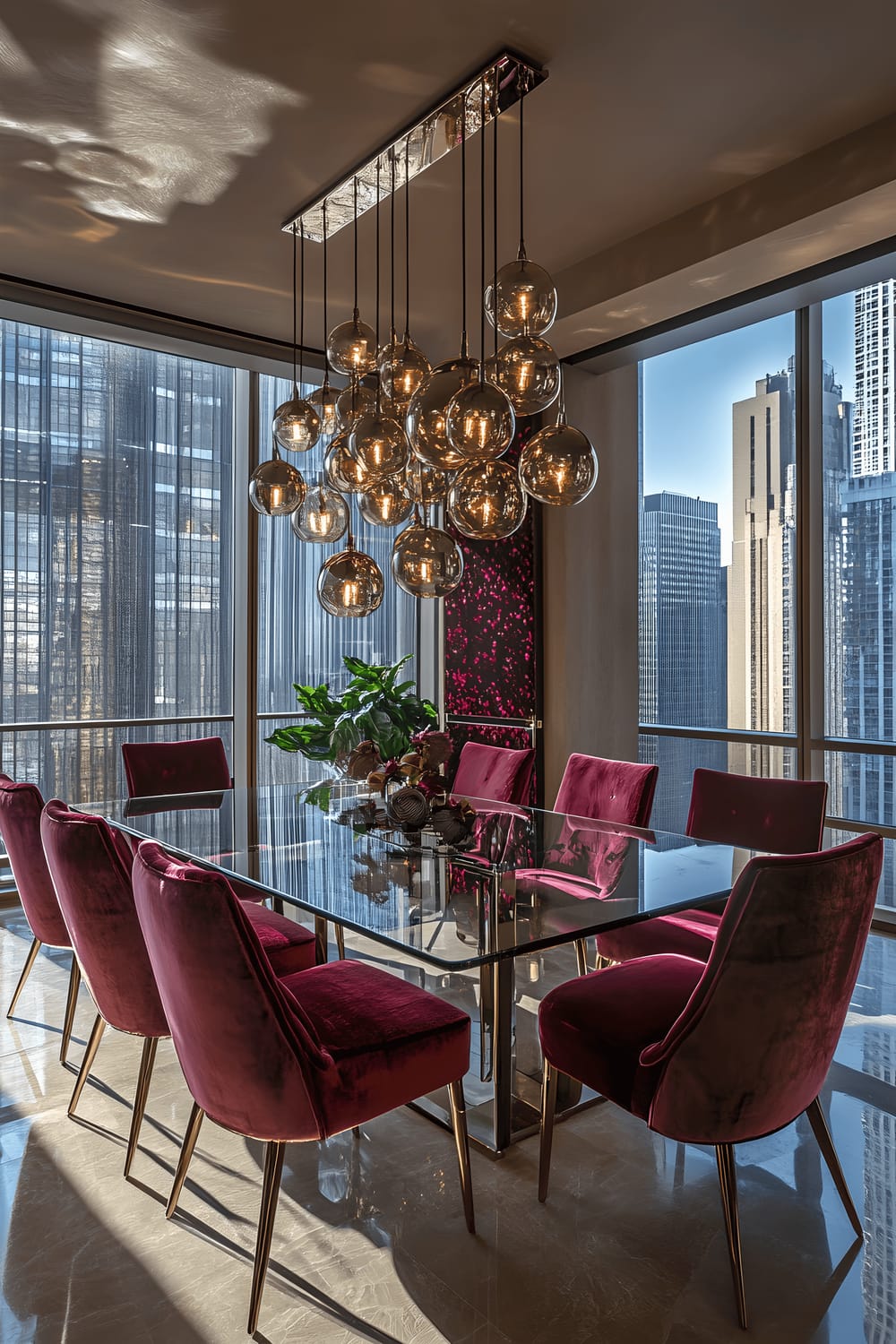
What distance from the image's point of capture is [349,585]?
2984 mm

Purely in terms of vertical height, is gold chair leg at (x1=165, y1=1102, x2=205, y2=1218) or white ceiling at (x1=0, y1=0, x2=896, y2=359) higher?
white ceiling at (x1=0, y1=0, x2=896, y2=359)

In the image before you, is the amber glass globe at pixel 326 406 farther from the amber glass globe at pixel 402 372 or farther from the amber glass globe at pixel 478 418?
the amber glass globe at pixel 478 418

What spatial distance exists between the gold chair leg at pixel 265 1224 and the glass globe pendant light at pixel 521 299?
6.83 feet

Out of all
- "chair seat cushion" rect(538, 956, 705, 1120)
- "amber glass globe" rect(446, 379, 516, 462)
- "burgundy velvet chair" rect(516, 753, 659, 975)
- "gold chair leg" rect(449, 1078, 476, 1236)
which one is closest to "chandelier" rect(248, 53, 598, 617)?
"amber glass globe" rect(446, 379, 516, 462)

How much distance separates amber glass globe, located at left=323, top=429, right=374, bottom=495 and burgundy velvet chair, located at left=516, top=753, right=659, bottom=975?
1.31 metres

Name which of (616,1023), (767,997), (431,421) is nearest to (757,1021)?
(767,997)

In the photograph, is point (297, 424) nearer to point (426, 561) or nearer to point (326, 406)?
point (326, 406)

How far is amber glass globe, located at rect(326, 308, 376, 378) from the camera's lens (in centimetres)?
303

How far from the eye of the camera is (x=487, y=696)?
16.8ft

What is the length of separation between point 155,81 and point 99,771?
11.1 ft

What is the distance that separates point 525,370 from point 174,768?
95.4 inches

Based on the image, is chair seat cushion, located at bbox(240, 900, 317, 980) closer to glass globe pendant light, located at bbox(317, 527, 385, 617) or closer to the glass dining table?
the glass dining table

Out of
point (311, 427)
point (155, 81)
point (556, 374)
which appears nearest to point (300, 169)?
point (155, 81)

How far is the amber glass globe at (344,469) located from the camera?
2.91 meters
